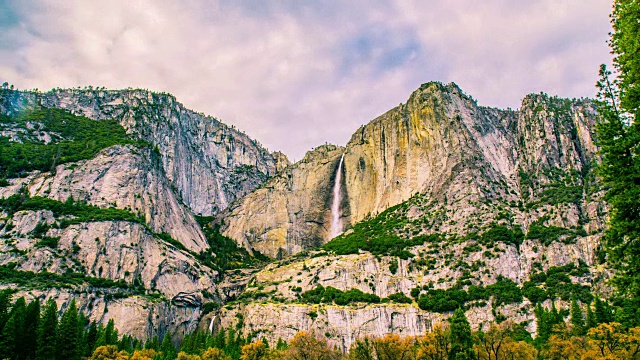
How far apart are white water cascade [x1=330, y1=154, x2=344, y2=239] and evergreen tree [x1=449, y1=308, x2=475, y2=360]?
11078 centimetres

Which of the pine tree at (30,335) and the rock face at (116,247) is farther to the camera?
the rock face at (116,247)

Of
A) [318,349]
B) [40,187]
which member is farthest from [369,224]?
[40,187]

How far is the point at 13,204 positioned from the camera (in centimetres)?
12131

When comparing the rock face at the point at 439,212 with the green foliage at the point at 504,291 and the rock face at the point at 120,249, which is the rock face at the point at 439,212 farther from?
the rock face at the point at 120,249

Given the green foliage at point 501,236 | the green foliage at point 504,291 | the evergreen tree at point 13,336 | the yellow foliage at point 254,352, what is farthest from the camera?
the green foliage at point 501,236

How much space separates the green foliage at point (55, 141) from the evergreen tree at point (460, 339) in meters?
125

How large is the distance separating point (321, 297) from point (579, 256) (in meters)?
57.9

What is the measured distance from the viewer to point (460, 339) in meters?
66.2

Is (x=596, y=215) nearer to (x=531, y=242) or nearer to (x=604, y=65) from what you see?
(x=531, y=242)

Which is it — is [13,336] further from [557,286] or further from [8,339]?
[557,286]

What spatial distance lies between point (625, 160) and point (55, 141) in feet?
600

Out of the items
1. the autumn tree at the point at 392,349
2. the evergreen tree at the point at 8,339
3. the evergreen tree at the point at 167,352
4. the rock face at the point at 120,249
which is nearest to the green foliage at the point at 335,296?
the evergreen tree at the point at 167,352

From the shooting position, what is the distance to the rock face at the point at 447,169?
13438 cm

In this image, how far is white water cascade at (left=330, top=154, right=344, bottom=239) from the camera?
180m
